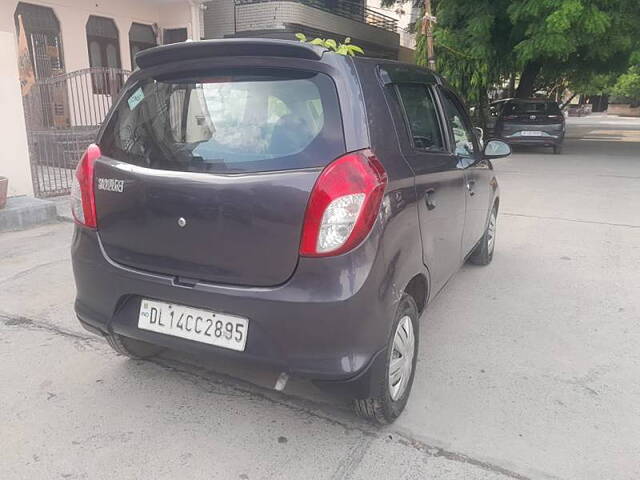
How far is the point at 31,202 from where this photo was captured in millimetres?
6625

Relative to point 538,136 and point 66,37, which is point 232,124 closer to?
point 66,37

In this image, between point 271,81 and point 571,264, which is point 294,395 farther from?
point 571,264

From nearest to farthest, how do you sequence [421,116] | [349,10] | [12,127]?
[421,116], [12,127], [349,10]

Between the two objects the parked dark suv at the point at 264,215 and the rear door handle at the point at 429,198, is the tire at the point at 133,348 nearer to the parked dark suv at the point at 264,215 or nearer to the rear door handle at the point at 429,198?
the parked dark suv at the point at 264,215

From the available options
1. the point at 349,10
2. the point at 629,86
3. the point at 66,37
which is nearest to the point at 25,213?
the point at 66,37

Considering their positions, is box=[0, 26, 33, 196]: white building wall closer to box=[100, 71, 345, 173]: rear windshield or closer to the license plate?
box=[100, 71, 345, 173]: rear windshield

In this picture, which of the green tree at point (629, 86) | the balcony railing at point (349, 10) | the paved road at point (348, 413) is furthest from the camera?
the green tree at point (629, 86)

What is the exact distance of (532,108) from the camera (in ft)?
49.1

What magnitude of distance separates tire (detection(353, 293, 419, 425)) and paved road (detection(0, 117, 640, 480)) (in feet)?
0.33

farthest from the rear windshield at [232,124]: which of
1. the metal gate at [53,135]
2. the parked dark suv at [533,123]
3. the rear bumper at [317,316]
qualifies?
the parked dark suv at [533,123]

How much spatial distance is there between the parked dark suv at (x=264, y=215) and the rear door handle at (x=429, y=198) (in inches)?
2.7

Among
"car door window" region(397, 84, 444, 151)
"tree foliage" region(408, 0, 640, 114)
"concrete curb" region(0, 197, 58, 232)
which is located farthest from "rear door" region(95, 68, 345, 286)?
"tree foliage" region(408, 0, 640, 114)

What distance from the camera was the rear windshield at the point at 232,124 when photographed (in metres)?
2.23

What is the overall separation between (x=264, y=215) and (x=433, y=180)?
1.15 m
